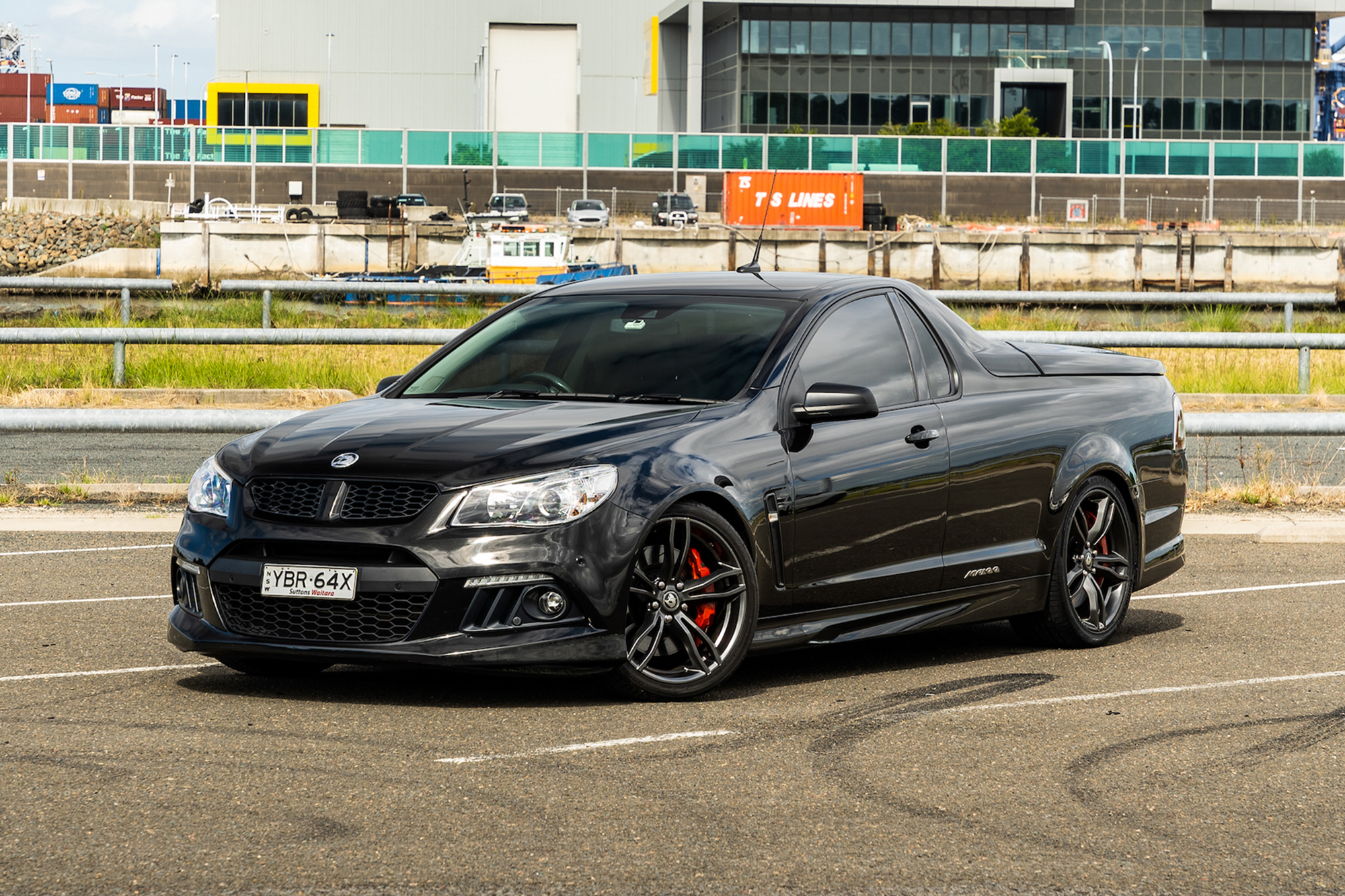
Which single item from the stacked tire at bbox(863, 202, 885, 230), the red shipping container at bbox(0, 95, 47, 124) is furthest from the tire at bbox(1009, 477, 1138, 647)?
the red shipping container at bbox(0, 95, 47, 124)

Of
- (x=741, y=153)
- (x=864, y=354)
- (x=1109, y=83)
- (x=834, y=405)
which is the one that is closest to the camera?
(x=834, y=405)

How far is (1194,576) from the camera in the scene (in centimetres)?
1021

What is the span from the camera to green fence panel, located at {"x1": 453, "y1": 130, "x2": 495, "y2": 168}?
244ft

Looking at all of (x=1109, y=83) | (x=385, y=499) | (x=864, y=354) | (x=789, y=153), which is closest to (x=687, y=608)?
(x=385, y=499)

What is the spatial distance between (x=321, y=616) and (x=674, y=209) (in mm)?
62216

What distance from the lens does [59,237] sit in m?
72.2

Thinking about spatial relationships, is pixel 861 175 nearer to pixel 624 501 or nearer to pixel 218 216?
pixel 218 216

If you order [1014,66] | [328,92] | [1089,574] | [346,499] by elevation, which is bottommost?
[1089,574]

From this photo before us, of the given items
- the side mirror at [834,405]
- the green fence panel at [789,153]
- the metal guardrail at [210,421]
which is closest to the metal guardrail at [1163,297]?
the metal guardrail at [210,421]

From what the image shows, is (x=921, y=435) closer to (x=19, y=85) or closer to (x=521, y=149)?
(x=521, y=149)

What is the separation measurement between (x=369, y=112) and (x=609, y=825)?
98551 millimetres

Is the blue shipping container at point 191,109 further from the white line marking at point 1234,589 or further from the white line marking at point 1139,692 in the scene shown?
the white line marking at point 1139,692

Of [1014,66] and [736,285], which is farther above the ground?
[1014,66]

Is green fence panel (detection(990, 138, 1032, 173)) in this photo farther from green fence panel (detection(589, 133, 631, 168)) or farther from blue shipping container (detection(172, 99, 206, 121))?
blue shipping container (detection(172, 99, 206, 121))
